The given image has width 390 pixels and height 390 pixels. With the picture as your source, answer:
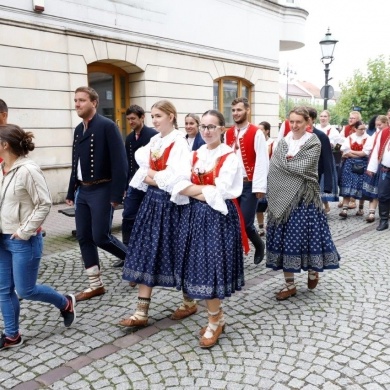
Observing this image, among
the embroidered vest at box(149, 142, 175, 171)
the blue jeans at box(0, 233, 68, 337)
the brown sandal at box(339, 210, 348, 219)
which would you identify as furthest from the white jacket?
the brown sandal at box(339, 210, 348, 219)

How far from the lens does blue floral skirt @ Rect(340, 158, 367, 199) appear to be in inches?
325

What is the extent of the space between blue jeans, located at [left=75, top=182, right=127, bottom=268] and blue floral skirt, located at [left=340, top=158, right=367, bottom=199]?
562 cm

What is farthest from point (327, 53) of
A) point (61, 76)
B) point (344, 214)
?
point (61, 76)

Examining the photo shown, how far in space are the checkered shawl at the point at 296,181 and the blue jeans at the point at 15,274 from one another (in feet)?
7.21

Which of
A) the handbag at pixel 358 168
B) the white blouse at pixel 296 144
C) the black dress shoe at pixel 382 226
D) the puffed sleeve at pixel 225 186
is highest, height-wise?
the white blouse at pixel 296 144

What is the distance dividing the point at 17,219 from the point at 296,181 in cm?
248

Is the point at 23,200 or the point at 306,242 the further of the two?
the point at 306,242

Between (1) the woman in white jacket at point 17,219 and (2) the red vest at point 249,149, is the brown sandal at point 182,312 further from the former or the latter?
(2) the red vest at point 249,149

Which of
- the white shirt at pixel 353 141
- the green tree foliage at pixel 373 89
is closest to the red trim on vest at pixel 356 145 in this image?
the white shirt at pixel 353 141

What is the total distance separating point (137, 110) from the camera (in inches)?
193

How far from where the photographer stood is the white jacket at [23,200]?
304cm

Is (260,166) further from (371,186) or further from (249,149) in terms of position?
(371,186)

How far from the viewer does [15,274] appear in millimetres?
3133

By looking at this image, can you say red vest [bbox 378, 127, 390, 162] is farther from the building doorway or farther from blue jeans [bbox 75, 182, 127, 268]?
the building doorway
